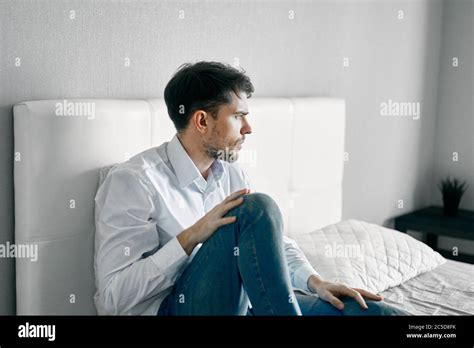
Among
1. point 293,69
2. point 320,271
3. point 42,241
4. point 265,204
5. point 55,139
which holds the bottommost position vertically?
point 320,271

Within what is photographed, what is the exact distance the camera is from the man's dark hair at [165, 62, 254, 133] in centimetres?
149

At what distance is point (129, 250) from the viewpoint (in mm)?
1336

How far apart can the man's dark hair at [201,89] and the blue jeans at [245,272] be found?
299 millimetres

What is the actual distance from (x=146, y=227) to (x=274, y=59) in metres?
0.90

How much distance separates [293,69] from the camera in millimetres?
2143

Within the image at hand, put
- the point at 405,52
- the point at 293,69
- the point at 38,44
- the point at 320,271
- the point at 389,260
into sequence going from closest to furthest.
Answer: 1. the point at 38,44
2. the point at 320,271
3. the point at 389,260
4. the point at 293,69
5. the point at 405,52

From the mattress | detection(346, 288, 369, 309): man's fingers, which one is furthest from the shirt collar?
the mattress

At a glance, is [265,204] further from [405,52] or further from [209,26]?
[405,52]

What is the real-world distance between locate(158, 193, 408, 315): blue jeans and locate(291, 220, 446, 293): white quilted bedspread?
0.40 meters

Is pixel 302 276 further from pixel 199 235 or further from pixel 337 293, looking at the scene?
pixel 199 235

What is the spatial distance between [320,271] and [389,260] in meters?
0.25

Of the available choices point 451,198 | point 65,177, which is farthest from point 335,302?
point 451,198

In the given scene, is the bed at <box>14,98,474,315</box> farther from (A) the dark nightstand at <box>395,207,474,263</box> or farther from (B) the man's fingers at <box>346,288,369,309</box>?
(A) the dark nightstand at <box>395,207,474,263</box>
